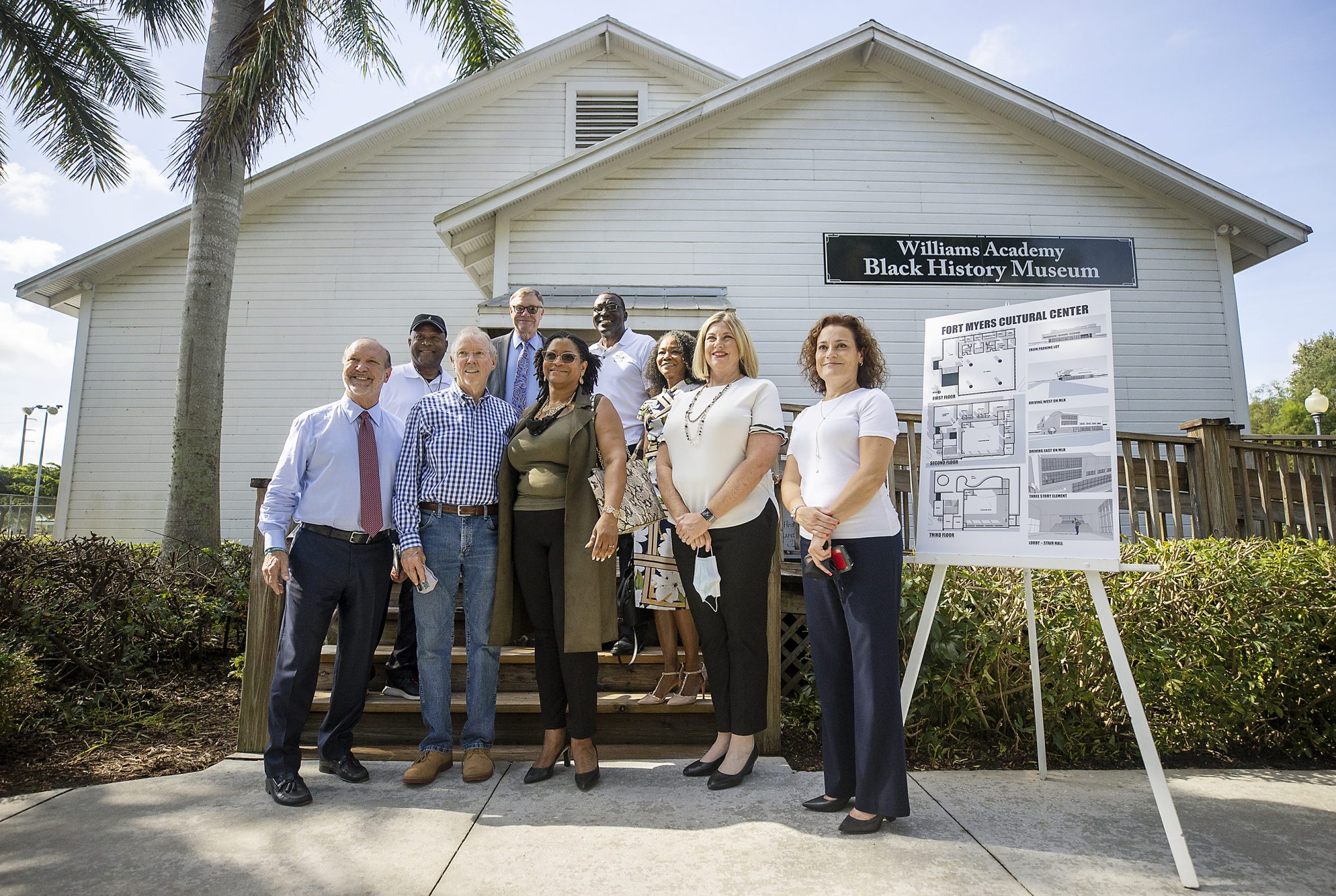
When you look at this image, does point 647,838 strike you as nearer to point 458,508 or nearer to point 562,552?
point 562,552

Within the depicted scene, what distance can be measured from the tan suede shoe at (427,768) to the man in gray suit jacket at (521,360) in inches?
75.0

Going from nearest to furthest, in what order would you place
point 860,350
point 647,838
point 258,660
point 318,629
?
point 647,838 < point 860,350 < point 318,629 < point 258,660

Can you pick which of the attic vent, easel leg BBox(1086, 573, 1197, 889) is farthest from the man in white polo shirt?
the attic vent

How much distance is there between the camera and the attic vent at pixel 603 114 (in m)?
11.2

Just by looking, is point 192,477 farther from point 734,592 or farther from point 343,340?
point 734,592

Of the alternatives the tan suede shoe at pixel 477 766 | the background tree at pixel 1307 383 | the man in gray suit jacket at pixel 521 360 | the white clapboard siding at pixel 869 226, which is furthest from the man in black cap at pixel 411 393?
the background tree at pixel 1307 383

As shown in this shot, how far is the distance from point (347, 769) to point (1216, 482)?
20.5 feet

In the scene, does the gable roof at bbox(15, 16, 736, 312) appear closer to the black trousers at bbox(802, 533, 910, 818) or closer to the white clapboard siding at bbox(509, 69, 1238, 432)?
the white clapboard siding at bbox(509, 69, 1238, 432)

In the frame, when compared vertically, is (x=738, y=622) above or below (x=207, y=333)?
below

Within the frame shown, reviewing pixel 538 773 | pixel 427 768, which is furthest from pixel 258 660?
pixel 538 773

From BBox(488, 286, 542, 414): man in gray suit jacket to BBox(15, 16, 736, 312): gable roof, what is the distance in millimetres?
7457

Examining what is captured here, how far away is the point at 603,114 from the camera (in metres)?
11.3

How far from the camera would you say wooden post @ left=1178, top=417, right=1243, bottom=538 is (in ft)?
19.4

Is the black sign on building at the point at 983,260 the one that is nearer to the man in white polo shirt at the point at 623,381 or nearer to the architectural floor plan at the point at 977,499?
the man in white polo shirt at the point at 623,381
